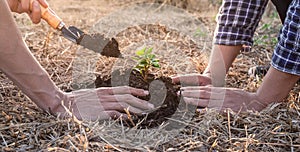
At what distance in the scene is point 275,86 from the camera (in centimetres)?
168

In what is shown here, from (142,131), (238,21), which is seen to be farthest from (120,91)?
(238,21)

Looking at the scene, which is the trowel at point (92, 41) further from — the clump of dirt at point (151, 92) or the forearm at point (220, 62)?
the forearm at point (220, 62)

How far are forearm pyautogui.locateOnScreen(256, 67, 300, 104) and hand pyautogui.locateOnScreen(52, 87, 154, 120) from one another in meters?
0.43

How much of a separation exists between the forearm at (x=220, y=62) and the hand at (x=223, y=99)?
0.30m

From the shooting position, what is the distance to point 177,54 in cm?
257

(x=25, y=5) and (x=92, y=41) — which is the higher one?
(x=25, y=5)

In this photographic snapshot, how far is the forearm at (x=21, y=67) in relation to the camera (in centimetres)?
142

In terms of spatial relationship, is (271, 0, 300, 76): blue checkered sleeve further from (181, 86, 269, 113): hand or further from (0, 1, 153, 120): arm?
(0, 1, 153, 120): arm

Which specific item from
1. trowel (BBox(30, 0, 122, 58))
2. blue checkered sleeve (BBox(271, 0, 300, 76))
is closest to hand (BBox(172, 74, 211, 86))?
trowel (BBox(30, 0, 122, 58))

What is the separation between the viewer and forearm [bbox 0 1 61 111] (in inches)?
56.0

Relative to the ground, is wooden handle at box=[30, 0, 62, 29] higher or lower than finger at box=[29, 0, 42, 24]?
lower

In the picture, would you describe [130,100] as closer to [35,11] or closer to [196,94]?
[196,94]

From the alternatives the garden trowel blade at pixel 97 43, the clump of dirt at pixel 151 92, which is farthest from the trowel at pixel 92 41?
the clump of dirt at pixel 151 92

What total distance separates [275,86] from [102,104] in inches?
24.8
